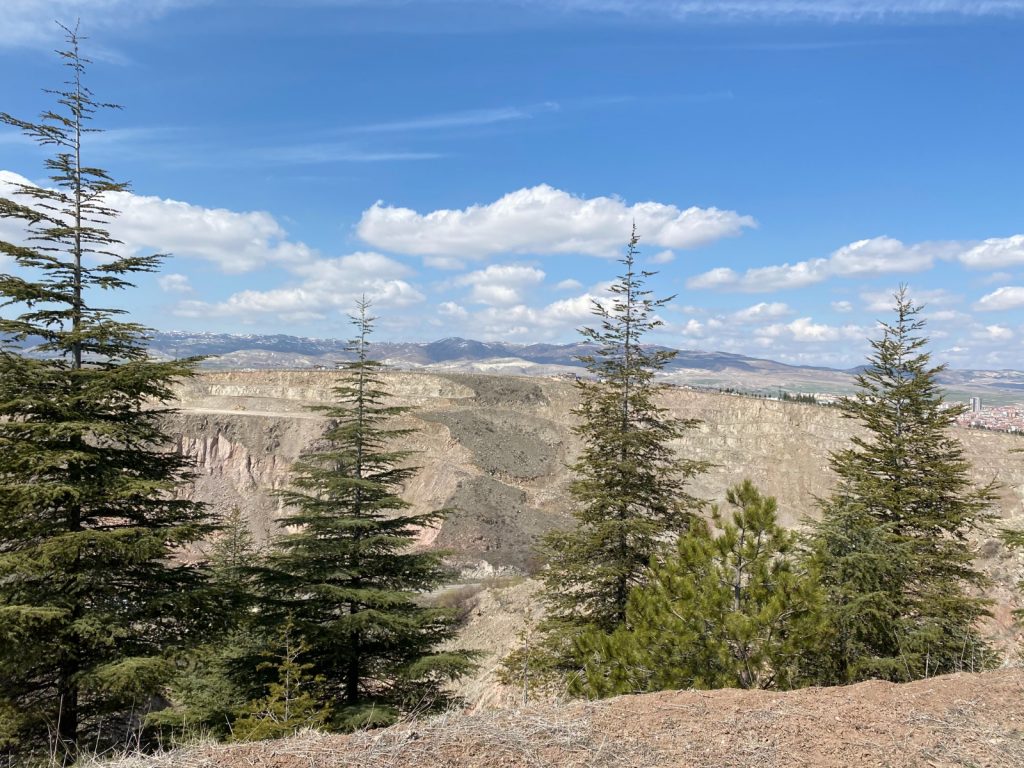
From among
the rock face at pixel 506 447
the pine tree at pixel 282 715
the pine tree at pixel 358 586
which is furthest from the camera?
the rock face at pixel 506 447

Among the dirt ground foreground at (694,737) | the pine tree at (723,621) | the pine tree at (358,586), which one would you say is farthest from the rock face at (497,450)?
the dirt ground foreground at (694,737)

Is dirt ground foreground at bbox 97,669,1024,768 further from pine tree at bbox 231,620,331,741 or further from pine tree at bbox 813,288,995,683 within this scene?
pine tree at bbox 813,288,995,683

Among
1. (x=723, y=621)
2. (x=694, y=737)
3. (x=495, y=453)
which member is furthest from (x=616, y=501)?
(x=495, y=453)

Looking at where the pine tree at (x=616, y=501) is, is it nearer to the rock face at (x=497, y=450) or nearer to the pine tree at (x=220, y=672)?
the pine tree at (x=220, y=672)

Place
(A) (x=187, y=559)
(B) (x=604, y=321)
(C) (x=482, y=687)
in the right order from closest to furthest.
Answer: (B) (x=604, y=321) < (C) (x=482, y=687) < (A) (x=187, y=559)

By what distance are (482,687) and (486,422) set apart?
47776mm

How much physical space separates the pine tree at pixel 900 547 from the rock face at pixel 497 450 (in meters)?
28.5

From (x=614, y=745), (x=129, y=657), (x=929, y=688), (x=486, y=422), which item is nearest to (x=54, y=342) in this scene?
(x=129, y=657)

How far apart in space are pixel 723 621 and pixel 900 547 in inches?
280

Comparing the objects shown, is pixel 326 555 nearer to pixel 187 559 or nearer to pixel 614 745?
pixel 614 745

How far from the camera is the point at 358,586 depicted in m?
14.1

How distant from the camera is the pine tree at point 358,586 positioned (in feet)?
43.8

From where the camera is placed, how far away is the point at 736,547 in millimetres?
11453

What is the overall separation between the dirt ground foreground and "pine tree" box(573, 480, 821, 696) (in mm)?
2861
